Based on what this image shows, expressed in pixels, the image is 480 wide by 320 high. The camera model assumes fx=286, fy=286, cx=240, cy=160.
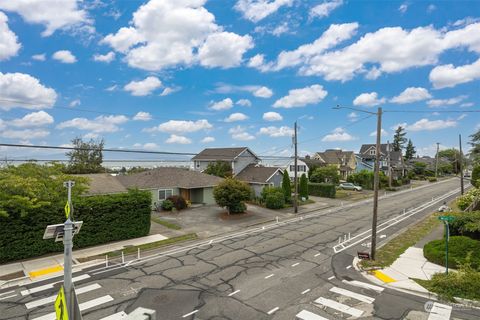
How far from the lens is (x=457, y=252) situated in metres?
14.2

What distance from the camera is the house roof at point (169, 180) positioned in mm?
32081

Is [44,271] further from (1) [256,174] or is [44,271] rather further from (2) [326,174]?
(2) [326,174]

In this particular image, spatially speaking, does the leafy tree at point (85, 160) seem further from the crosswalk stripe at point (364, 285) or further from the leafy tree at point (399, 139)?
the leafy tree at point (399, 139)

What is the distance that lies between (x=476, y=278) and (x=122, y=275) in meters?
15.2

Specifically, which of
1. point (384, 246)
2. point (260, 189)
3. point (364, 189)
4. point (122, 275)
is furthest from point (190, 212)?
point (364, 189)

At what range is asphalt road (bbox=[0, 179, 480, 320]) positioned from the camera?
1014 centimetres

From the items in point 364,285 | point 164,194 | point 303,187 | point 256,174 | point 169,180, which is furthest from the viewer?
point 256,174

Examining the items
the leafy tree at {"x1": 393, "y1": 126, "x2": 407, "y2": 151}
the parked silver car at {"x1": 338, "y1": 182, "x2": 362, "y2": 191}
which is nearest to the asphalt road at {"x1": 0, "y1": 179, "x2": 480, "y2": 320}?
the parked silver car at {"x1": 338, "y1": 182, "x2": 362, "y2": 191}

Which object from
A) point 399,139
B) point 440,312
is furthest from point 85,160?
point 399,139

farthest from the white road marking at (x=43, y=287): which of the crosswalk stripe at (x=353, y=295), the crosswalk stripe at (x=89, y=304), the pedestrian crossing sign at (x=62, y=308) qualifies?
the crosswalk stripe at (x=353, y=295)

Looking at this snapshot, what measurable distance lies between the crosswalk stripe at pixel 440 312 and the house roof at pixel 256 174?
2737cm

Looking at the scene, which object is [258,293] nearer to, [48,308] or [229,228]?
[48,308]

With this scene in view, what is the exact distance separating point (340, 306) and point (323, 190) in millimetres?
34376

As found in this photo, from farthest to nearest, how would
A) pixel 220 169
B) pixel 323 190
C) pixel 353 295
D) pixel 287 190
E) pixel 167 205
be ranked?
pixel 323 190 < pixel 220 169 < pixel 287 190 < pixel 167 205 < pixel 353 295
